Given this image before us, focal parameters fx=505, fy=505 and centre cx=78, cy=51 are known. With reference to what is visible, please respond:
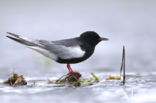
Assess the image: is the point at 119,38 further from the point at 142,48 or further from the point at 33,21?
the point at 33,21

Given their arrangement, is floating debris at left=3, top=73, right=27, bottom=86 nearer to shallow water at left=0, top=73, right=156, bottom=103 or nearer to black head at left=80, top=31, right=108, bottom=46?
shallow water at left=0, top=73, right=156, bottom=103

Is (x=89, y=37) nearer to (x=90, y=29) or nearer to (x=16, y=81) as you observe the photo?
(x=16, y=81)

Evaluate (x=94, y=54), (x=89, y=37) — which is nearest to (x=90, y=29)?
(x=94, y=54)

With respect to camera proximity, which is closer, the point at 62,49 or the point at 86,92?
the point at 86,92

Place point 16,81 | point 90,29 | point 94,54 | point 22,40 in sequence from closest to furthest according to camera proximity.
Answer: point 16,81 < point 22,40 < point 94,54 < point 90,29

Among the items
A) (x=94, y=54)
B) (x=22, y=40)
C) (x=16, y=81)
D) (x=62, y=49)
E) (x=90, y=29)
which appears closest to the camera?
(x=16, y=81)

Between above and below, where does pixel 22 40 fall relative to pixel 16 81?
above

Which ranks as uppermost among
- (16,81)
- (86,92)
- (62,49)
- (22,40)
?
(22,40)

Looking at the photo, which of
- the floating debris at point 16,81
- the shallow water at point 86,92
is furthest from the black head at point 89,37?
the floating debris at point 16,81
